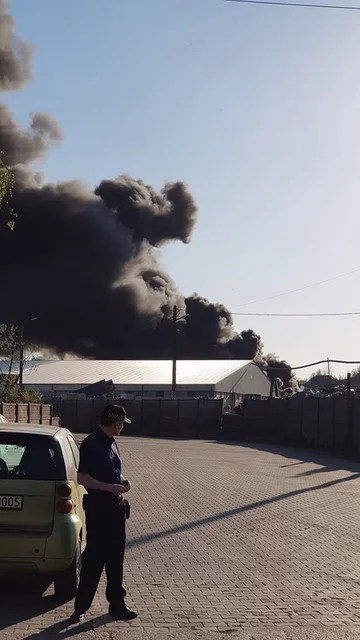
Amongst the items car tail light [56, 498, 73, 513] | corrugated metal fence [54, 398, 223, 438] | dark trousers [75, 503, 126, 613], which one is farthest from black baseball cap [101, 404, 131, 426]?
corrugated metal fence [54, 398, 223, 438]

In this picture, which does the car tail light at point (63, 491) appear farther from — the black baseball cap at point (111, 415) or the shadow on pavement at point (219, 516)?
the shadow on pavement at point (219, 516)

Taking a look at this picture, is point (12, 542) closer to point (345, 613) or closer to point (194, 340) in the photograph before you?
point (345, 613)

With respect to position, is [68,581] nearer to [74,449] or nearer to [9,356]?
[74,449]

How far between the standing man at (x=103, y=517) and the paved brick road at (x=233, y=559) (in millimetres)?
197

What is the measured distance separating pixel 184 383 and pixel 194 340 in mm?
24233

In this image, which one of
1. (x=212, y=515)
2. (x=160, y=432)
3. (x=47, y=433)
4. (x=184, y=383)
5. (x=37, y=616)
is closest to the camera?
(x=37, y=616)

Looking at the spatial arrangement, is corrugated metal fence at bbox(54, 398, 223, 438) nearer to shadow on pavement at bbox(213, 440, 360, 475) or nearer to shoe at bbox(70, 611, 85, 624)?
shadow on pavement at bbox(213, 440, 360, 475)

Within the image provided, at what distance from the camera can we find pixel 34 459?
6.02 metres

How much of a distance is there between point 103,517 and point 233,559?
283 cm

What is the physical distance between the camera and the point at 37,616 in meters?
5.60

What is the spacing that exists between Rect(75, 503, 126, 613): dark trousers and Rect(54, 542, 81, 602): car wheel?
0.50 m

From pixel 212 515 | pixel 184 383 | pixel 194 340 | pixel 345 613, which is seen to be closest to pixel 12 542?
pixel 345 613

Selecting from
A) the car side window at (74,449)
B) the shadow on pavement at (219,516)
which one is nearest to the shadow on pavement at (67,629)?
the car side window at (74,449)

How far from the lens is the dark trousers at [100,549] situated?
214 inches
